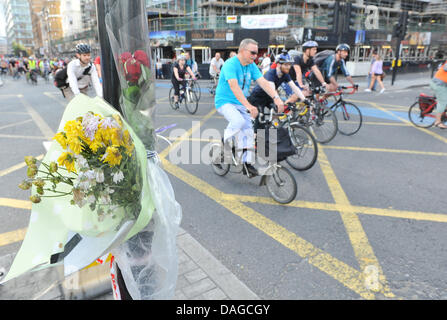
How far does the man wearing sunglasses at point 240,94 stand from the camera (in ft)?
13.4

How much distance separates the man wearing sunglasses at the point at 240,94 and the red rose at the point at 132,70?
249 centimetres

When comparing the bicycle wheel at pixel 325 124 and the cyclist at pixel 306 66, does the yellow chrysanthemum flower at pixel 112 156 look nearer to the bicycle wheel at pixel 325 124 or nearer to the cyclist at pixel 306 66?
the bicycle wheel at pixel 325 124

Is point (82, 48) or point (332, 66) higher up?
point (82, 48)

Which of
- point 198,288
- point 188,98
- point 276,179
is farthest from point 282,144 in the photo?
point 188,98

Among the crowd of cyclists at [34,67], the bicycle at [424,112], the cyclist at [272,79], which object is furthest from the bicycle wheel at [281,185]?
the crowd of cyclists at [34,67]

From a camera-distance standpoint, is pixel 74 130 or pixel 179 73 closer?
pixel 74 130

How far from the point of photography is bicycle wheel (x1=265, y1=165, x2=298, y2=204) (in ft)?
13.3

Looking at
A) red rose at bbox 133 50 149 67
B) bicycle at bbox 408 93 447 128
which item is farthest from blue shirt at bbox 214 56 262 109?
bicycle at bbox 408 93 447 128

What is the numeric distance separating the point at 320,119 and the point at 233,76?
3.57 m

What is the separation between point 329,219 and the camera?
3770 mm

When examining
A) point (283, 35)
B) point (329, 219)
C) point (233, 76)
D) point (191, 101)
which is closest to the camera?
point (329, 219)

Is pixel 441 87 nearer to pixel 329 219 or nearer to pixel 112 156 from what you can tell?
pixel 329 219

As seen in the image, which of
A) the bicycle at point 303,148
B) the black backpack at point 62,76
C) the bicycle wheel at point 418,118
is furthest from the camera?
the bicycle wheel at point 418,118
